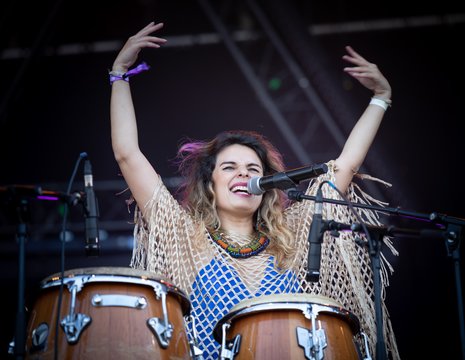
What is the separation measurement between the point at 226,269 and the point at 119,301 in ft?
3.04

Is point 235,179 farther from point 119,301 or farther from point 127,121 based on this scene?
point 119,301

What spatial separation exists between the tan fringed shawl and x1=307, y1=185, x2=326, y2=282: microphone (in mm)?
778

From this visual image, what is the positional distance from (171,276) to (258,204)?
653 millimetres

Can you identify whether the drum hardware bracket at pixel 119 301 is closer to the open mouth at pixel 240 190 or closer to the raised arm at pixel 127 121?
the raised arm at pixel 127 121

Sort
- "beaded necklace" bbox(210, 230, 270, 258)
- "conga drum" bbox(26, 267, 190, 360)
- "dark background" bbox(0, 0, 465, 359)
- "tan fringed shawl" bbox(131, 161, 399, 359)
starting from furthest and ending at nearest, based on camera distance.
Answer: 1. "dark background" bbox(0, 0, 465, 359)
2. "beaded necklace" bbox(210, 230, 270, 258)
3. "tan fringed shawl" bbox(131, 161, 399, 359)
4. "conga drum" bbox(26, 267, 190, 360)

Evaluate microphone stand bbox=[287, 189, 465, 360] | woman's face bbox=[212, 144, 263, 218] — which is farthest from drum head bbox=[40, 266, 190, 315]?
woman's face bbox=[212, 144, 263, 218]

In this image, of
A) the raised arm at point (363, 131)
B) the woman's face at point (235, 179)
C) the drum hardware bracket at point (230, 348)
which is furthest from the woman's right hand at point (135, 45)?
the drum hardware bracket at point (230, 348)

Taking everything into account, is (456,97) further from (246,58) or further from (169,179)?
(169,179)

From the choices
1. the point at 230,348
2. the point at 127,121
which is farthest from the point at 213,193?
the point at 230,348

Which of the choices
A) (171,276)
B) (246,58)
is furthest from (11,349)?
(246,58)

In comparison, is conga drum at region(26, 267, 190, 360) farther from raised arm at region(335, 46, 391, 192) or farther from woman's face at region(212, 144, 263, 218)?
raised arm at region(335, 46, 391, 192)

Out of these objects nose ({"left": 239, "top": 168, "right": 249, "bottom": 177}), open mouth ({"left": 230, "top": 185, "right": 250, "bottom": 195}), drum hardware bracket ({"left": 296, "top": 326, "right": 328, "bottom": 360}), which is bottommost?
drum hardware bracket ({"left": 296, "top": 326, "right": 328, "bottom": 360})

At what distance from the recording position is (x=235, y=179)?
11.6ft

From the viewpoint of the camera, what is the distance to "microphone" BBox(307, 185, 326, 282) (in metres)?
2.39
